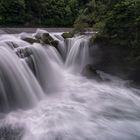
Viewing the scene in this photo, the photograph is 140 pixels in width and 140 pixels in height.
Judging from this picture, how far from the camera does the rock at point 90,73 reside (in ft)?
35.9

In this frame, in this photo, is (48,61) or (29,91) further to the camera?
(48,61)

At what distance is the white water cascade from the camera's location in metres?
7.14

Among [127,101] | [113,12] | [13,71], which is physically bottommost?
[127,101]

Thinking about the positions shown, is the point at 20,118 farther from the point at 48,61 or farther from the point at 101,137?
Answer: the point at 48,61

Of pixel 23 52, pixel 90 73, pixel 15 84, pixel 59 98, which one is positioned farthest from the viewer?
pixel 90 73

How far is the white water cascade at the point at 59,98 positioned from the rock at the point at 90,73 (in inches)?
7.1

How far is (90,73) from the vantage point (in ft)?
36.3

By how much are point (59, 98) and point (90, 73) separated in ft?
7.37

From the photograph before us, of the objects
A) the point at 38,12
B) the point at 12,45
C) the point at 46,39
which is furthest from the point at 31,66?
the point at 38,12

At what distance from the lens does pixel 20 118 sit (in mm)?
7672

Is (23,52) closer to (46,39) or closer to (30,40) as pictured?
(30,40)

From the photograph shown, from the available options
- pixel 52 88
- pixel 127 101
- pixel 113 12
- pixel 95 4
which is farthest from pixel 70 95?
pixel 95 4

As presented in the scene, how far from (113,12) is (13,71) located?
4.37 m

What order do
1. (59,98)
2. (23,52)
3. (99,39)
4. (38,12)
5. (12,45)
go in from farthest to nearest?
(38,12), (99,39), (12,45), (23,52), (59,98)
